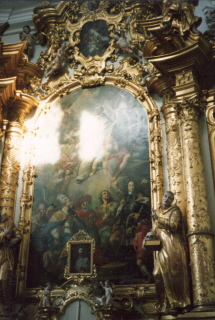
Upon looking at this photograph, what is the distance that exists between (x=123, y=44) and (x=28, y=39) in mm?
2209

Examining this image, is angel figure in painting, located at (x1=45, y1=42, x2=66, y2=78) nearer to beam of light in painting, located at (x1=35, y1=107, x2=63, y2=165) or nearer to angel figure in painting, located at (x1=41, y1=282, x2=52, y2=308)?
beam of light in painting, located at (x1=35, y1=107, x2=63, y2=165)

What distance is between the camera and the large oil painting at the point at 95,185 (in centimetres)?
765

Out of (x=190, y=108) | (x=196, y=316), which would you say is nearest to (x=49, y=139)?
(x=190, y=108)

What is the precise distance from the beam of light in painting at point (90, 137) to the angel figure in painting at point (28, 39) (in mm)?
2024

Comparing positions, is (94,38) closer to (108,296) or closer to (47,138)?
(47,138)

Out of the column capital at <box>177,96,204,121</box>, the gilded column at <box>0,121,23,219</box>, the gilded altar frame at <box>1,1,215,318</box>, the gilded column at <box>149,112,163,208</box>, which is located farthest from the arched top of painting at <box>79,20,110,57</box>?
the column capital at <box>177,96,204,121</box>

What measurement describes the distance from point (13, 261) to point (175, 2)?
5432mm

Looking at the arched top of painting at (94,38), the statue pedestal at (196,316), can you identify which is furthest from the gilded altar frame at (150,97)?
the statue pedestal at (196,316)

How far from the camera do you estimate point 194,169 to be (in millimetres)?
7395

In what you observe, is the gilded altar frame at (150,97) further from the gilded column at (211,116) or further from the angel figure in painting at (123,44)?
the angel figure in painting at (123,44)

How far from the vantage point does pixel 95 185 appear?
8.26 m

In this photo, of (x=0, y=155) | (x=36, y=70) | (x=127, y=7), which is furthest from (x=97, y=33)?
(x=0, y=155)

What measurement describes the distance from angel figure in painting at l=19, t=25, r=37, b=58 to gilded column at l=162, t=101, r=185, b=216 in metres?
3.39

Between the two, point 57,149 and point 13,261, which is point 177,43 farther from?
point 13,261
